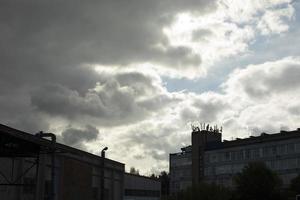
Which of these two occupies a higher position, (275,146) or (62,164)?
(275,146)

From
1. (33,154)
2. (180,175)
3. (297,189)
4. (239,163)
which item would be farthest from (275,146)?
(33,154)

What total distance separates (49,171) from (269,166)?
8391 centimetres

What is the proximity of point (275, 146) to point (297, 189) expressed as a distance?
20738 millimetres

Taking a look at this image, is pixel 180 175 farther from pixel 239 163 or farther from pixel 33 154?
pixel 33 154

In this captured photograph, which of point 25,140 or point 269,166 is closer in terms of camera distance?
point 25,140

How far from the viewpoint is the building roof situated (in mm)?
116106

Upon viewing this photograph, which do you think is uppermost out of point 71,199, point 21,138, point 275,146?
point 275,146

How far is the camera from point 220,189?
101125mm

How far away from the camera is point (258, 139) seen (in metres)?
125

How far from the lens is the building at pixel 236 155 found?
11562 cm

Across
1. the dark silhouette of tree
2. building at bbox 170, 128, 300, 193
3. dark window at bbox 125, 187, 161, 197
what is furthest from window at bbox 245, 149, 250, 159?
dark window at bbox 125, 187, 161, 197

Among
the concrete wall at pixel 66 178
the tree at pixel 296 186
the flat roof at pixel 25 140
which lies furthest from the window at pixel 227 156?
the flat roof at pixel 25 140

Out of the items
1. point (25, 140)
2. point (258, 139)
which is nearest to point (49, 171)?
point (25, 140)

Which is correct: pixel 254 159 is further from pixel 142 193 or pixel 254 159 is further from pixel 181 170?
pixel 142 193
